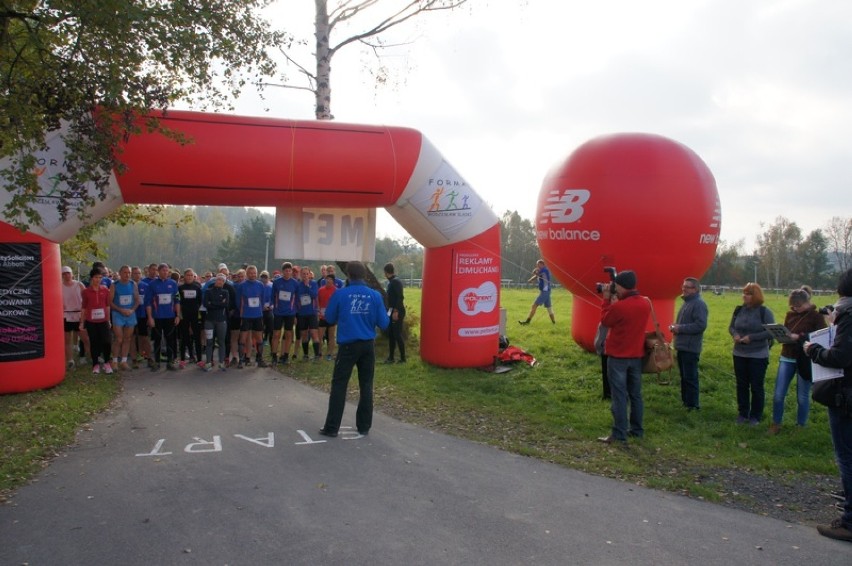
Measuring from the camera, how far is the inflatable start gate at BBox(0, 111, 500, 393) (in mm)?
8297

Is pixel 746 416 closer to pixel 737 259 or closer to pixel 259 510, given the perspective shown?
pixel 259 510

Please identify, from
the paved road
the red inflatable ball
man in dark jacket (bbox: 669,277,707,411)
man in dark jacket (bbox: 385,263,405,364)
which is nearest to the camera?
the paved road

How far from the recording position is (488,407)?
8.38 meters

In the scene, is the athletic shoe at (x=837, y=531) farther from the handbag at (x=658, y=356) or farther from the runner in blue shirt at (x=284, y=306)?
the runner in blue shirt at (x=284, y=306)

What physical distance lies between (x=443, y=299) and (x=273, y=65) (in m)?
4.88

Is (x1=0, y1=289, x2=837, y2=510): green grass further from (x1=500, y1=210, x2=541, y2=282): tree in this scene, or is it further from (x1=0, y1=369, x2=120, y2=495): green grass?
(x1=500, y1=210, x2=541, y2=282): tree

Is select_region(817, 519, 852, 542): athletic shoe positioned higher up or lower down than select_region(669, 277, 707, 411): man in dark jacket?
lower down

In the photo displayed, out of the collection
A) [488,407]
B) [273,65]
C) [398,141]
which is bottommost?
[488,407]

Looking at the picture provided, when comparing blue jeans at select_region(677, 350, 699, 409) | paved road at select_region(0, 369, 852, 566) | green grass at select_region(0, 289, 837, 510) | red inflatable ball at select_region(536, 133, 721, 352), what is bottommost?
green grass at select_region(0, 289, 837, 510)

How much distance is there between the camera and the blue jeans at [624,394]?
6.75 metres

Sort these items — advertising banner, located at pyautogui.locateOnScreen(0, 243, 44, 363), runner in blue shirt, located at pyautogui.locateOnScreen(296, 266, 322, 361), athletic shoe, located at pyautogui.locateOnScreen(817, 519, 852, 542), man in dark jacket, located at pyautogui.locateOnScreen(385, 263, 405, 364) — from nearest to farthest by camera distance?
1. athletic shoe, located at pyautogui.locateOnScreen(817, 519, 852, 542)
2. advertising banner, located at pyautogui.locateOnScreen(0, 243, 44, 363)
3. man in dark jacket, located at pyautogui.locateOnScreen(385, 263, 405, 364)
4. runner in blue shirt, located at pyautogui.locateOnScreen(296, 266, 322, 361)

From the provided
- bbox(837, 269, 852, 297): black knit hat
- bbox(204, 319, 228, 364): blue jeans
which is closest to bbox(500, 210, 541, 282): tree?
bbox(204, 319, 228, 364): blue jeans

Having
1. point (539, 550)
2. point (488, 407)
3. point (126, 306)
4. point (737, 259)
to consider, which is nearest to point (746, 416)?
point (488, 407)

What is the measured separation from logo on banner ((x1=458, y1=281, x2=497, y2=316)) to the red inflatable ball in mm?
1454
